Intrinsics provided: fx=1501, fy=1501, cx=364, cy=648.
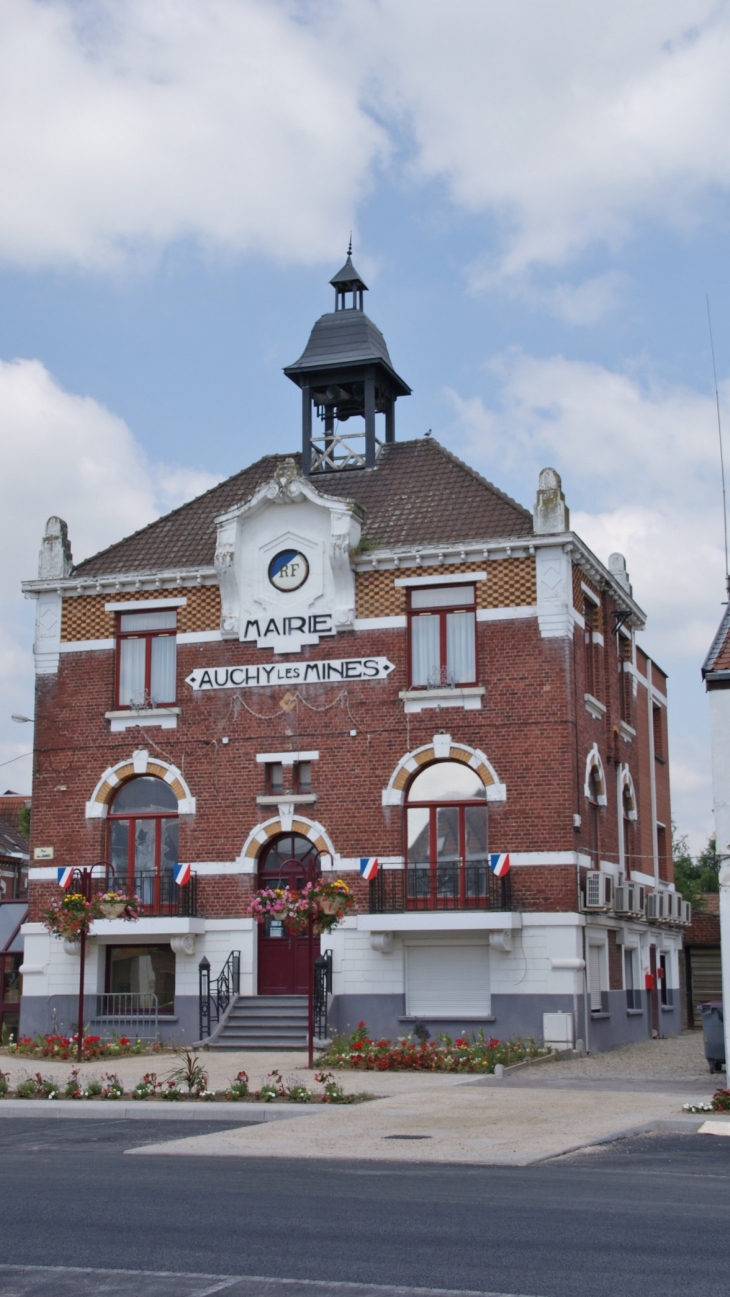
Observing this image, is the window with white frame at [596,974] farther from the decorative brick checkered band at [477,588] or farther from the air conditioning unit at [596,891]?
the decorative brick checkered band at [477,588]

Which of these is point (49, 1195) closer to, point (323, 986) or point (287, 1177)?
point (287, 1177)

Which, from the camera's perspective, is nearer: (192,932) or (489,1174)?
(489,1174)

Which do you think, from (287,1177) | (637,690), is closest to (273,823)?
(637,690)

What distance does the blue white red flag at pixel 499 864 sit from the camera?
87.7 ft

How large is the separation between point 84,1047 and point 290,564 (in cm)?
988

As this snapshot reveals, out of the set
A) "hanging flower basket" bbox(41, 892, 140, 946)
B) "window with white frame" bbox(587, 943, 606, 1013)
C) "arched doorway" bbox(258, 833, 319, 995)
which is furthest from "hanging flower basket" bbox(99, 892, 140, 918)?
"window with white frame" bbox(587, 943, 606, 1013)

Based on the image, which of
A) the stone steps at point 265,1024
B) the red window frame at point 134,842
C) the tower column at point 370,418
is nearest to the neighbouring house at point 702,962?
the stone steps at point 265,1024

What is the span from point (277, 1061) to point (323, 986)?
346 centimetres

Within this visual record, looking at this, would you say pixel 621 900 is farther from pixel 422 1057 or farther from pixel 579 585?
pixel 422 1057

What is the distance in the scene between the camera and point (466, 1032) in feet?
87.4

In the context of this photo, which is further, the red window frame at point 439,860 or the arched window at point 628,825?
the arched window at point 628,825

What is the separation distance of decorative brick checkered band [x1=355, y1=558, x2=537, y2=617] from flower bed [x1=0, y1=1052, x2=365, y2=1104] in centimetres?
1088

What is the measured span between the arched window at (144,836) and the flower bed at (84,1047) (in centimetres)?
324

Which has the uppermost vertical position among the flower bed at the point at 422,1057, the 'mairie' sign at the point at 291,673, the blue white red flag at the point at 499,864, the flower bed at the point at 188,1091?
the 'mairie' sign at the point at 291,673
